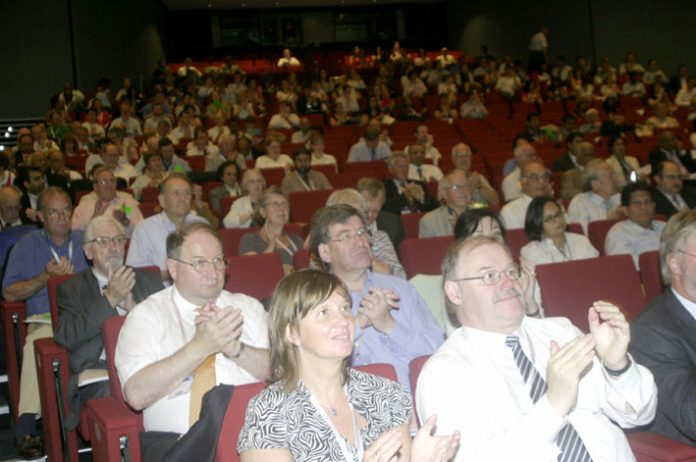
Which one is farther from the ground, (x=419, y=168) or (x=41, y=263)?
(x=419, y=168)

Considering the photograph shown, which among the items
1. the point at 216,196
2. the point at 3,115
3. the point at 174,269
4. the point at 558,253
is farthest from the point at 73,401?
the point at 3,115

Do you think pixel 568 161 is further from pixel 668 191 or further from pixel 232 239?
pixel 232 239

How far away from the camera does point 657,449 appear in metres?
2.43

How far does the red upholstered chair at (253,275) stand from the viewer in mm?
4270

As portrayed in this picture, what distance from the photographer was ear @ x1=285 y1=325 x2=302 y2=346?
226 cm

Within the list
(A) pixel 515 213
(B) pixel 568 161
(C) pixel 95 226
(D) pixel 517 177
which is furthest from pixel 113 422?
(B) pixel 568 161

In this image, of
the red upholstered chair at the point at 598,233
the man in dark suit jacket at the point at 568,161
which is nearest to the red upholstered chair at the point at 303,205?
the red upholstered chair at the point at 598,233

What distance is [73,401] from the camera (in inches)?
136

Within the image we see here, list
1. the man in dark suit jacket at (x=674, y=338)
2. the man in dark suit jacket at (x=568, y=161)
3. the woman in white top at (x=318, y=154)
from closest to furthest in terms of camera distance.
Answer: the man in dark suit jacket at (x=674, y=338)
the man in dark suit jacket at (x=568, y=161)
the woman in white top at (x=318, y=154)

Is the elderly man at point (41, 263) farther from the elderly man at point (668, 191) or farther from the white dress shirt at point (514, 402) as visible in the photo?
the elderly man at point (668, 191)

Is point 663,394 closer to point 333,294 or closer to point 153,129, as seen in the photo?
point 333,294

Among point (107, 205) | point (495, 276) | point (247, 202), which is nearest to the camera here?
point (495, 276)

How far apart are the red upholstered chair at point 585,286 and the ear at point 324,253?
97 cm

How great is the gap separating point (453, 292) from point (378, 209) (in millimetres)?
2964
